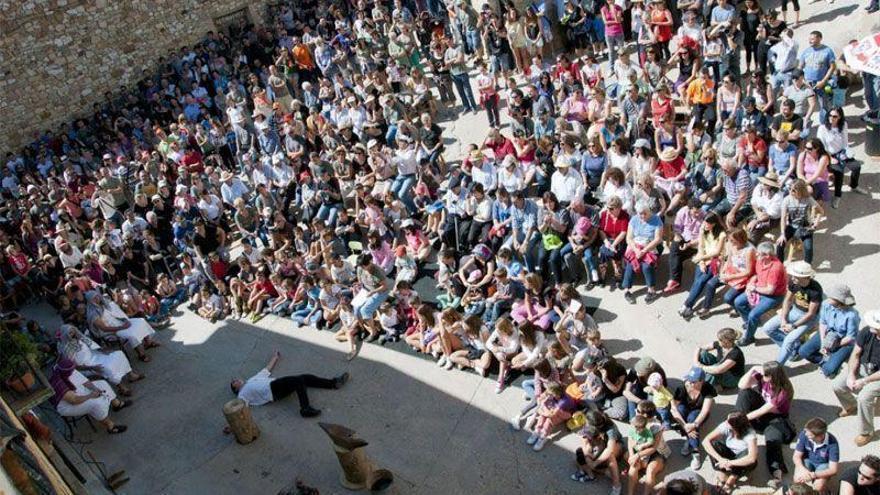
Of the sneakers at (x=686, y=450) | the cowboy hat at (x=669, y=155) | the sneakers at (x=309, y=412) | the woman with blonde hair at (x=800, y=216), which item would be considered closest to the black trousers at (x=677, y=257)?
the woman with blonde hair at (x=800, y=216)

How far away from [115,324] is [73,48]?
435 inches

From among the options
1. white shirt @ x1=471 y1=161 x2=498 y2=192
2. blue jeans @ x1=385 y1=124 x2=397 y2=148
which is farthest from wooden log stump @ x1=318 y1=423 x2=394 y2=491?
blue jeans @ x1=385 y1=124 x2=397 y2=148

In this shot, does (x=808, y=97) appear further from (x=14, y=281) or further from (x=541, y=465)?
(x=14, y=281)

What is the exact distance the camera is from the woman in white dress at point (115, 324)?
11086 millimetres

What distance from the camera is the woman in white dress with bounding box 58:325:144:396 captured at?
394 inches

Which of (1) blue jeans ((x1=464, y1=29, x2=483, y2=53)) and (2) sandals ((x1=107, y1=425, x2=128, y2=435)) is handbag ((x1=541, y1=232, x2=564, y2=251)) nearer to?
(2) sandals ((x1=107, y1=425, x2=128, y2=435))

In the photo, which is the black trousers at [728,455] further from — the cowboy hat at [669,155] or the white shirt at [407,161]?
the white shirt at [407,161]

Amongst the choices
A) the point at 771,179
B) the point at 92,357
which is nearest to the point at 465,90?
the point at 771,179

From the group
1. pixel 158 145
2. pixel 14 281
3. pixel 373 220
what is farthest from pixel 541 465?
pixel 158 145

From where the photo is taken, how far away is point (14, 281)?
13797 millimetres

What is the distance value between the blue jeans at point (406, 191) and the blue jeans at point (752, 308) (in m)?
5.33

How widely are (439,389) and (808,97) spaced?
19.3 feet

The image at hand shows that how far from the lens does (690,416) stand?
7.01 metres

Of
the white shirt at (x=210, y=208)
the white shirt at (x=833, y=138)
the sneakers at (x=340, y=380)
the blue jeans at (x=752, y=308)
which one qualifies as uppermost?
the white shirt at (x=210, y=208)
